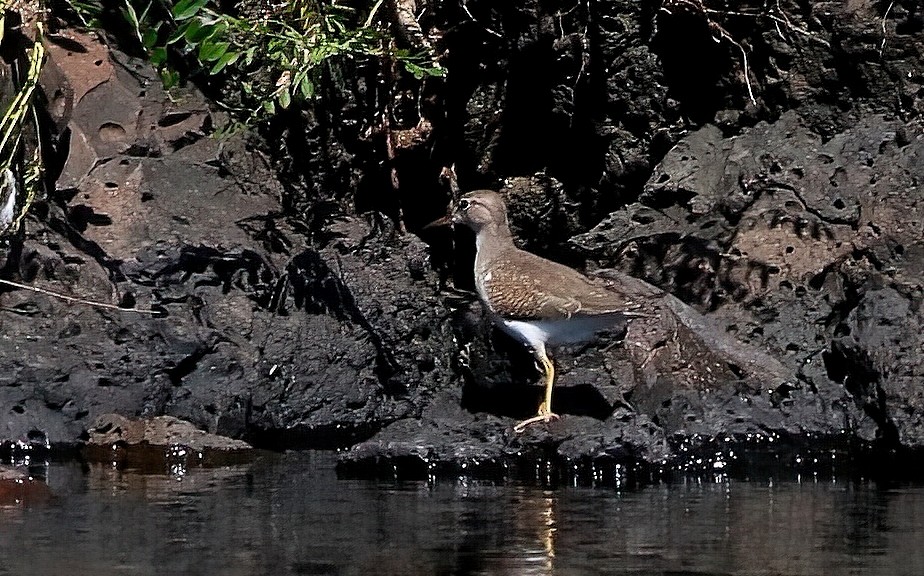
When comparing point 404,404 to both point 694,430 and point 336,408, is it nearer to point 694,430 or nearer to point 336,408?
point 336,408

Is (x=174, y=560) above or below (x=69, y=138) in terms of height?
below

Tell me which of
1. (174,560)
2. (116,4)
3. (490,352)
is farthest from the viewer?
(116,4)

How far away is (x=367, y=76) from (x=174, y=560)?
15.0 ft

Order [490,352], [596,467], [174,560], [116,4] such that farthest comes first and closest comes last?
[116,4] → [490,352] → [596,467] → [174,560]

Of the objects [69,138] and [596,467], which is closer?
[596,467]

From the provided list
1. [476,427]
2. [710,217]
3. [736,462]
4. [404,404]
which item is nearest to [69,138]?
[404,404]

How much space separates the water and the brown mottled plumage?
1044 mm

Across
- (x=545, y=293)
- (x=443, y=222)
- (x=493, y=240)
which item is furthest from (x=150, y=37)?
(x=545, y=293)

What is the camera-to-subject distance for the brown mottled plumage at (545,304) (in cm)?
758

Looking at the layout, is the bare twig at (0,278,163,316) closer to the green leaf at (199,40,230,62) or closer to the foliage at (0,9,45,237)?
the foliage at (0,9,45,237)

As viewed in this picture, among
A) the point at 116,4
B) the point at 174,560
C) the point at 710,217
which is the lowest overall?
the point at 174,560

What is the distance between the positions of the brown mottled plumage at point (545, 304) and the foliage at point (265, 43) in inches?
48.6

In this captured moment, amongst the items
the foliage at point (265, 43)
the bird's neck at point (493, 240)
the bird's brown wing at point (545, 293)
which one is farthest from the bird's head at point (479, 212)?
the foliage at point (265, 43)

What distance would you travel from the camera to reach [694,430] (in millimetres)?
7281
